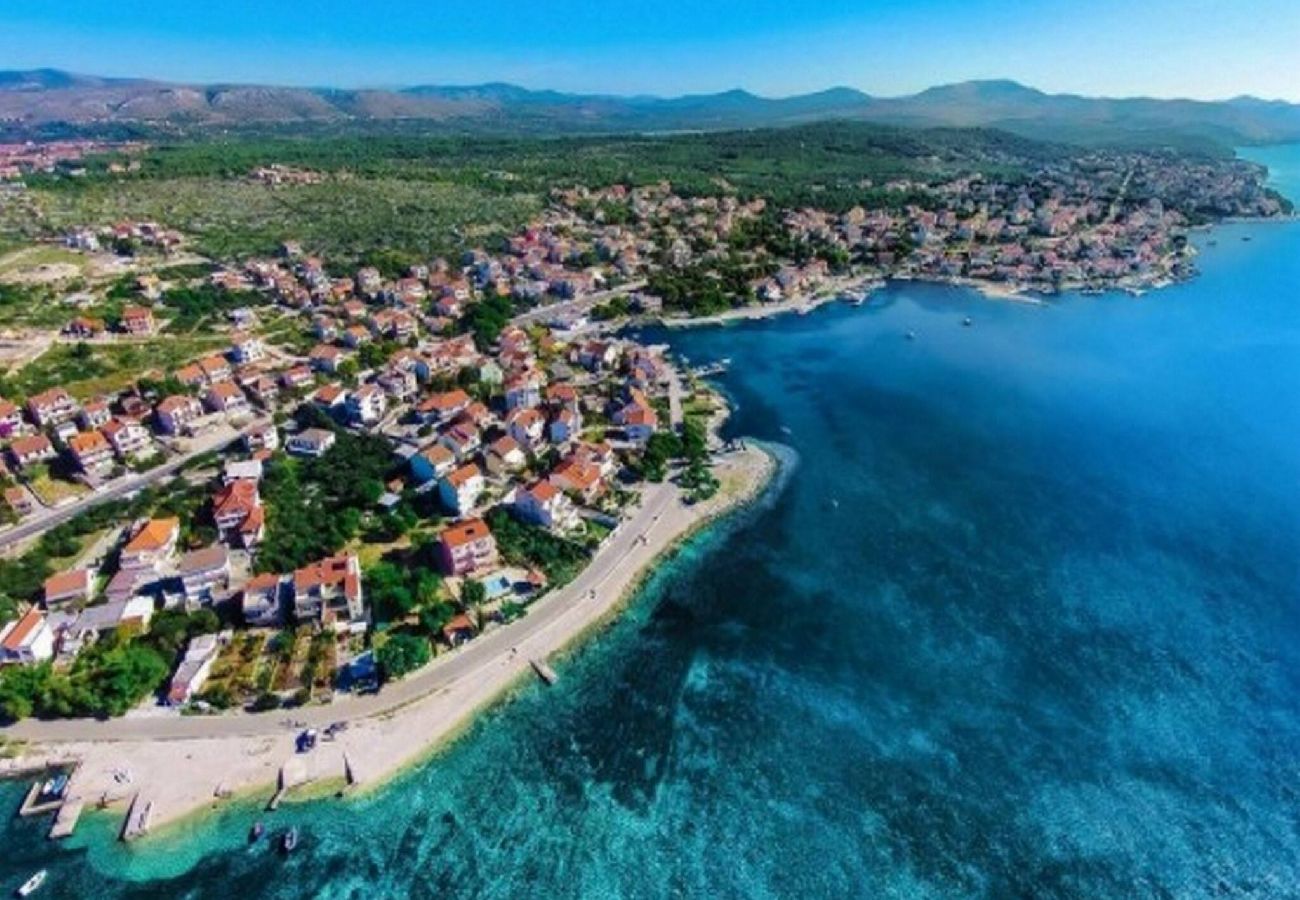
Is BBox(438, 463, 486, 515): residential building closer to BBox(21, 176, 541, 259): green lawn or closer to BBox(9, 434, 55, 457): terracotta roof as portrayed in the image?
BBox(9, 434, 55, 457): terracotta roof

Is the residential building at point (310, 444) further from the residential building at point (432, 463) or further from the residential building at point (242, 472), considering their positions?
the residential building at point (432, 463)

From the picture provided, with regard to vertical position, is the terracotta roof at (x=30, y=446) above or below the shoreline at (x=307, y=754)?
above

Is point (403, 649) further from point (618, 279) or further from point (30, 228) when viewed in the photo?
point (30, 228)

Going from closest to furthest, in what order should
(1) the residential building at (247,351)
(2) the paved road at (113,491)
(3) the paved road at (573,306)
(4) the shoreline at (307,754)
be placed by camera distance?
(4) the shoreline at (307,754) → (2) the paved road at (113,491) → (1) the residential building at (247,351) → (3) the paved road at (573,306)

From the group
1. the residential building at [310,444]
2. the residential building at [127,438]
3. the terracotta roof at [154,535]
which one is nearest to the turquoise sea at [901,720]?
the terracotta roof at [154,535]

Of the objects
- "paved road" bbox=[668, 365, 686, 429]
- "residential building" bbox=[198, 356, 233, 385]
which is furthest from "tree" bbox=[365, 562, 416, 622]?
"residential building" bbox=[198, 356, 233, 385]

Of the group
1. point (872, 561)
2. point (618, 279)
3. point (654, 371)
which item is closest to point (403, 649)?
point (872, 561)
